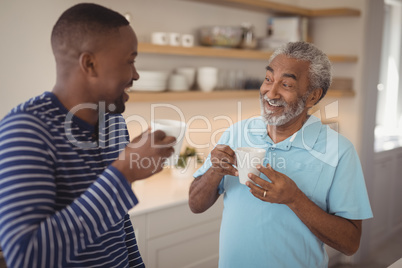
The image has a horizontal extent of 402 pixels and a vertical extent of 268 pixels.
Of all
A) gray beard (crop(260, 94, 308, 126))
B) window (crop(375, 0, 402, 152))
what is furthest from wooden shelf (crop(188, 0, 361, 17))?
gray beard (crop(260, 94, 308, 126))

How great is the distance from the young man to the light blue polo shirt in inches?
19.9

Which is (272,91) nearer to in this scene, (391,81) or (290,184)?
(290,184)

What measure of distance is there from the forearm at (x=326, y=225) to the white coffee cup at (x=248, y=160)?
6.5 inches

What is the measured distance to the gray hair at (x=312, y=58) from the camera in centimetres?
147

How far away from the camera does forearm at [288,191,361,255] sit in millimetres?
1253

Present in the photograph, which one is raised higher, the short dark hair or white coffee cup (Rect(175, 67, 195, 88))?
the short dark hair

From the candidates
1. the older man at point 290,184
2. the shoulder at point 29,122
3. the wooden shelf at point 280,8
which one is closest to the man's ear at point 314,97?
the older man at point 290,184

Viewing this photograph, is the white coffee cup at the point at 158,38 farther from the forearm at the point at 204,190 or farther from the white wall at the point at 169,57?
the forearm at the point at 204,190

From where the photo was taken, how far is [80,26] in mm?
883

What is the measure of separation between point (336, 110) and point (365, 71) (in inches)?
17.8

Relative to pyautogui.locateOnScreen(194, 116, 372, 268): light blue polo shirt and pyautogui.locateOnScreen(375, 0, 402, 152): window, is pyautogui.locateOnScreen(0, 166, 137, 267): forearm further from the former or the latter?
pyautogui.locateOnScreen(375, 0, 402, 152): window

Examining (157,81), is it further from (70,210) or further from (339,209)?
(70,210)

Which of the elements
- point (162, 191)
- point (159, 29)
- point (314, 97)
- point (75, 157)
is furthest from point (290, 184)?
point (159, 29)

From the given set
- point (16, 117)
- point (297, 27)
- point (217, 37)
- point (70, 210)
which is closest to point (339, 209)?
point (70, 210)
